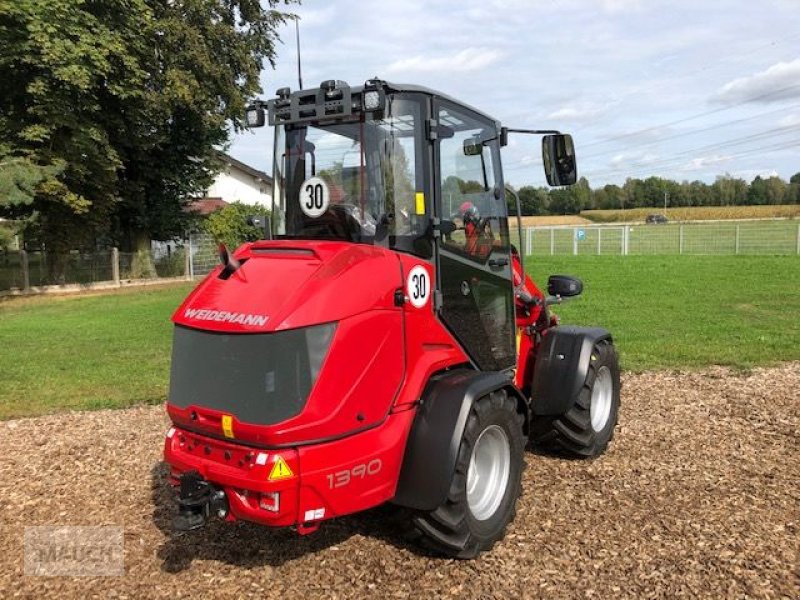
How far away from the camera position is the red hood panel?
10.3 feet

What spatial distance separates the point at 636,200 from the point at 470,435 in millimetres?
66501

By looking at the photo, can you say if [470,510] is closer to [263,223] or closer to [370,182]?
[370,182]

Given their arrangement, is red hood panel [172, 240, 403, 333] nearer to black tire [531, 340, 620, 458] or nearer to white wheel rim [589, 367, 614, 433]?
black tire [531, 340, 620, 458]

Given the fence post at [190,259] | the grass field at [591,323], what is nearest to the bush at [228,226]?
the fence post at [190,259]

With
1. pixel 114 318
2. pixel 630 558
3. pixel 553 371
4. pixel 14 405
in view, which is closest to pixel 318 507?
pixel 630 558

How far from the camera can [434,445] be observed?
3359 millimetres

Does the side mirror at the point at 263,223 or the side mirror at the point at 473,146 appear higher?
the side mirror at the point at 473,146

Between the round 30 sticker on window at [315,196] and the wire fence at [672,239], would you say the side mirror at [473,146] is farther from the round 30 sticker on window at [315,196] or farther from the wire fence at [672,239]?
the wire fence at [672,239]

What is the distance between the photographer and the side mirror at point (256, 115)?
415 centimetres

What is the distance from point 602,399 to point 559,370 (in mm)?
Result: 718

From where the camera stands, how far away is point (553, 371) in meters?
4.75

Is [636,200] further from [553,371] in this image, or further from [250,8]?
[553,371]

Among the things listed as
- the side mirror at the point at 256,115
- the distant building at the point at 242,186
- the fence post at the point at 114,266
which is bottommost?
the fence post at the point at 114,266

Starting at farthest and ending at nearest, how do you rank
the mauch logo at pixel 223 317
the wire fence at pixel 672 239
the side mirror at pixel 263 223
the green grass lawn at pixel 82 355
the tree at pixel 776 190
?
the tree at pixel 776 190 → the wire fence at pixel 672 239 → the green grass lawn at pixel 82 355 → the side mirror at pixel 263 223 → the mauch logo at pixel 223 317
